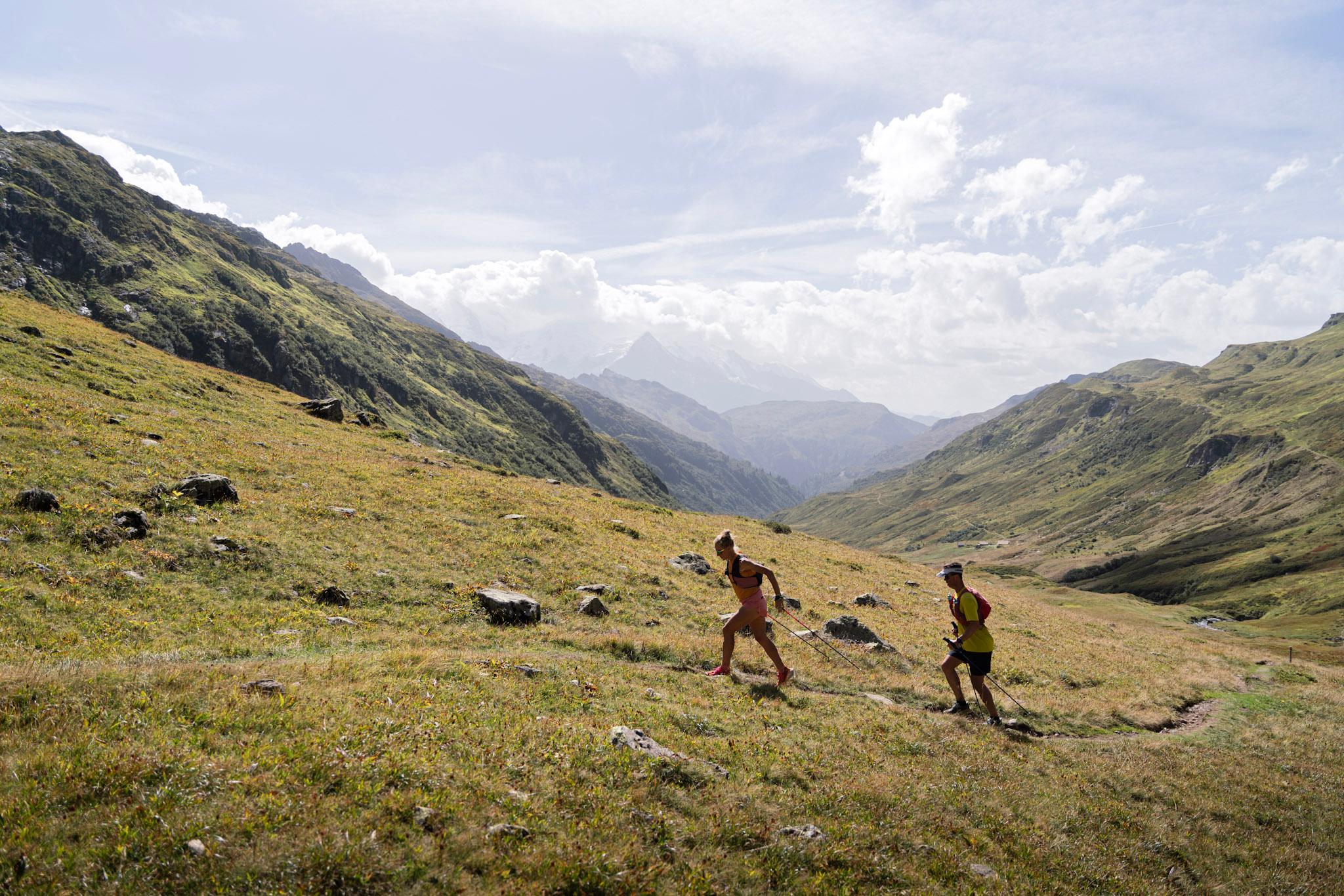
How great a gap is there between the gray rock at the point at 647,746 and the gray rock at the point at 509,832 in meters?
2.91

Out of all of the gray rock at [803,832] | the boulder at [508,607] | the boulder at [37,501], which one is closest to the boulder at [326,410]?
the boulder at [37,501]

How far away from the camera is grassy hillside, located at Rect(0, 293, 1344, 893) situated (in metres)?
7.40

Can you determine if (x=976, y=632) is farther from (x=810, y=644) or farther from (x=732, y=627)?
(x=732, y=627)

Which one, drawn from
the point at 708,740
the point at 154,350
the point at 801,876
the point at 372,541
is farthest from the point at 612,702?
the point at 154,350

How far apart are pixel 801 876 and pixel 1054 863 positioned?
18.9 feet

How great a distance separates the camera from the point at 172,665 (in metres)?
11.3

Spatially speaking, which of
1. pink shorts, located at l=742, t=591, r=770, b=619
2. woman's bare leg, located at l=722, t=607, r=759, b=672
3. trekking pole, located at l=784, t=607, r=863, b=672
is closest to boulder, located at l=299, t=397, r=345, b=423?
trekking pole, located at l=784, t=607, r=863, b=672

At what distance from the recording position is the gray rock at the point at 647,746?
10.8m

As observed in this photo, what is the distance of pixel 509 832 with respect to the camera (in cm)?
800

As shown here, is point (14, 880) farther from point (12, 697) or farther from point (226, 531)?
point (226, 531)

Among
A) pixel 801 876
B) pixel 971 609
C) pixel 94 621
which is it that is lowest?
pixel 94 621

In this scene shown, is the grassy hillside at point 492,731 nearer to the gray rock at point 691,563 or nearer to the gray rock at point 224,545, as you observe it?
the gray rock at point 224,545

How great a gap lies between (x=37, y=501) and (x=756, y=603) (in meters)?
20.7

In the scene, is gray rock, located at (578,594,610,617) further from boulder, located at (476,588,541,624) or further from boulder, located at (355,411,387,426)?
boulder, located at (355,411,387,426)
